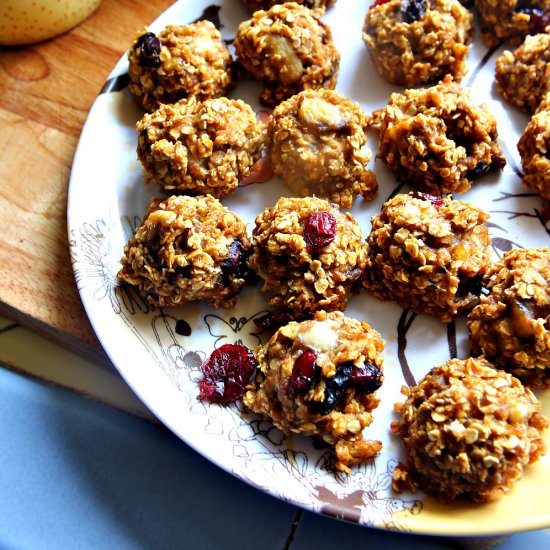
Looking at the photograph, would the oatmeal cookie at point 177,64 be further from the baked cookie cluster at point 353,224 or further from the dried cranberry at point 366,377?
the dried cranberry at point 366,377

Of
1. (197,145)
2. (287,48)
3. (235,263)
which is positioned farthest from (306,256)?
(287,48)

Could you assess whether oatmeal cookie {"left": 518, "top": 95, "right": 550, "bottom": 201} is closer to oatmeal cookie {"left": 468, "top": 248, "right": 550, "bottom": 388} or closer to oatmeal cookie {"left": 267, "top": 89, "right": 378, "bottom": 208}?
oatmeal cookie {"left": 468, "top": 248, "right": 550, "bottom": 388}

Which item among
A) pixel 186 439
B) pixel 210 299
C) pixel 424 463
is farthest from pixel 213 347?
pixel 424 463

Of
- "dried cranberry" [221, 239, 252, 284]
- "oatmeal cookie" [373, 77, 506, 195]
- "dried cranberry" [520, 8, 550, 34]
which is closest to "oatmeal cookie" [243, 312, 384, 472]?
"dried cranberry" [221, 239, 252, 284]

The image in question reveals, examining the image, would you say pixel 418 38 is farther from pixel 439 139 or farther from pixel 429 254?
pixel 429 254

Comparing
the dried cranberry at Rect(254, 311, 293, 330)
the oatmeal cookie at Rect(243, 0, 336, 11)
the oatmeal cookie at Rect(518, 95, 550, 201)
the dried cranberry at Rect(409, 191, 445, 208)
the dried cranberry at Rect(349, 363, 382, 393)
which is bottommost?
the dried cranberry at Rect(254, 311, 293, 330)

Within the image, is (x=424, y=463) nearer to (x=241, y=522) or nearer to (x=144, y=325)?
(x=241, y=522)
